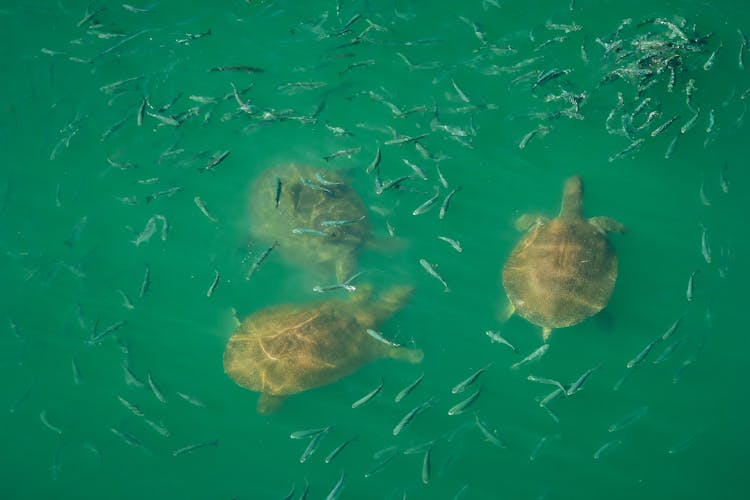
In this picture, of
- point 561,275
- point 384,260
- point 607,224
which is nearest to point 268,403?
point 384,260

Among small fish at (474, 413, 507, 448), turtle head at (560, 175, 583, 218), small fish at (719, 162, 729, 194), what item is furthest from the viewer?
turtle head at (560, 175, 583, 218)

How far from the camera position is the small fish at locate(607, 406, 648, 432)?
7004 mm

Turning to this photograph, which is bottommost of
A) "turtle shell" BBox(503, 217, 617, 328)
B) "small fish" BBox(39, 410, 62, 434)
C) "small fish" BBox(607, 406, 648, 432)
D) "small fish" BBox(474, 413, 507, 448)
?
"small fish" BBox(39, 410, 62, 434)

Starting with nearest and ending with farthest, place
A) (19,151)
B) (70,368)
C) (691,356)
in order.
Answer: (691,356)
(70,368)
(19,151)

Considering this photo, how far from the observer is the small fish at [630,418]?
700 centimetres

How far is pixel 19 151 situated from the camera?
8430 mm

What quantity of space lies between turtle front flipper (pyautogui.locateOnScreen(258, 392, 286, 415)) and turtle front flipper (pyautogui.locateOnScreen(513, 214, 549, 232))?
4093 mm

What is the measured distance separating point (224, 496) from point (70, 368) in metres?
2.96

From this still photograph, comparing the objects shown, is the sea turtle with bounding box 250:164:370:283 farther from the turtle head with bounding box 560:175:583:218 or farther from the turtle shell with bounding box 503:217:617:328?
the turtle head with bounding box 560:175:583:218

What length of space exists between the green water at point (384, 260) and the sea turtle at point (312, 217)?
12.8 inches

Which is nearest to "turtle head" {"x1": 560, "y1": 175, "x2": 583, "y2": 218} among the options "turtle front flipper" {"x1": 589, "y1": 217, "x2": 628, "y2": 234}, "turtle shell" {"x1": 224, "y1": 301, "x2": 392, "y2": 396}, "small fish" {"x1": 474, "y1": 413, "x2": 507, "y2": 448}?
"turtle front flipper" {"x1": 589, "y1": 217, "x2": 628, "y2": 234}

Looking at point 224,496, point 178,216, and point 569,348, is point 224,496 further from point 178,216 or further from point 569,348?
point 569,348

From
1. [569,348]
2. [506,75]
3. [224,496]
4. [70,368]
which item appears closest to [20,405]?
[70,368]

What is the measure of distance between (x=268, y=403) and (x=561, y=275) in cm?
415
